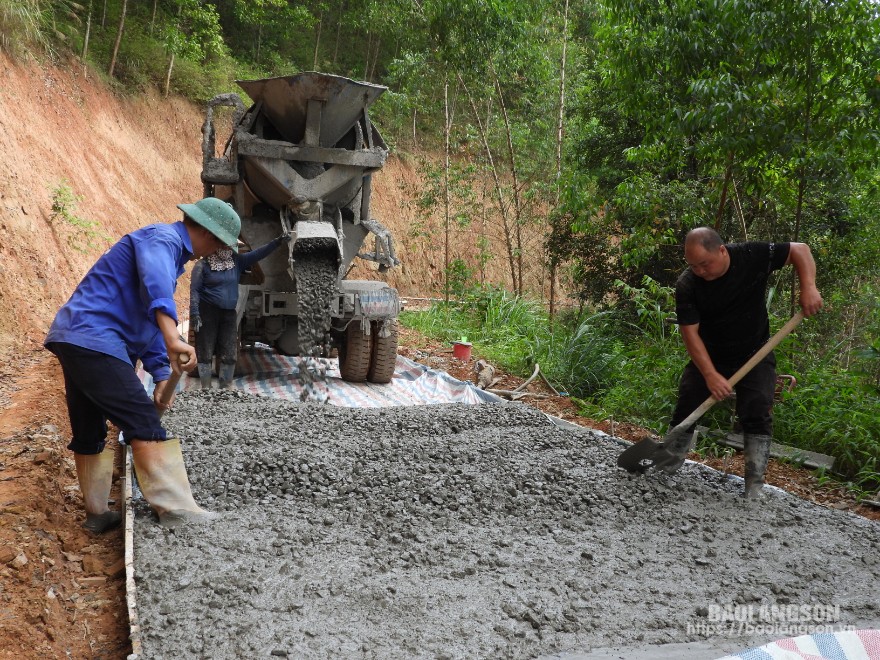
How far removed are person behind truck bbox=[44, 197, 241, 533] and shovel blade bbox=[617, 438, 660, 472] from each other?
2.24 metres

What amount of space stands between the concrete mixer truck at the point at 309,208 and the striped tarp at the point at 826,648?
429 cm

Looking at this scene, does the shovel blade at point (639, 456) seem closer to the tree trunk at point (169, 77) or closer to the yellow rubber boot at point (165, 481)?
the yellow rubber boot at point (165, 481)

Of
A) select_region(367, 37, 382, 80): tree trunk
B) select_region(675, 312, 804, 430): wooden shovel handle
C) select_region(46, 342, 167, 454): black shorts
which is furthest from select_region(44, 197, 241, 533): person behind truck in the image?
select_region(367, 37, 382, 80): tree trunk

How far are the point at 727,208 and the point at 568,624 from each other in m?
6.80

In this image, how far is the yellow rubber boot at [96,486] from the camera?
2.92m

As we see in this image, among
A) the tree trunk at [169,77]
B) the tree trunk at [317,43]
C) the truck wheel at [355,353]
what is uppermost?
the tree trunk at [317,43]

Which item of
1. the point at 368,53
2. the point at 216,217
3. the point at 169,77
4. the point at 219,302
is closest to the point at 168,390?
the point at 216,217

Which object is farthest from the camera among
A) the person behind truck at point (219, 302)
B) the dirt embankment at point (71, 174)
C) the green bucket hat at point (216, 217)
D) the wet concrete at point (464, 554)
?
the dirt embankment at point (71, 174)

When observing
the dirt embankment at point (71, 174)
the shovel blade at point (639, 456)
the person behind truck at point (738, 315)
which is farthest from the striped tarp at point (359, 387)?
the person behind truck at point (738, 315)

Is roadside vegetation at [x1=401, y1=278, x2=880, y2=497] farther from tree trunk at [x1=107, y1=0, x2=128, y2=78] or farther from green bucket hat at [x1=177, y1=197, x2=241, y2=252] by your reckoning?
tree trunk at [x1=107, y1=0, x2=128, y2=78]

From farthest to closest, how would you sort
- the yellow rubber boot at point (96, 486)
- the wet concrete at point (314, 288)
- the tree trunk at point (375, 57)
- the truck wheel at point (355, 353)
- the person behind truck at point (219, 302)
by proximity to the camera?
the tree trunk at point (375, 57)
the truck wheel at point (355, 353)
the wet concrete at point (314, 288)
the person behind truck at point (219, 302)
the yellow rubber boot at point (96, 486)

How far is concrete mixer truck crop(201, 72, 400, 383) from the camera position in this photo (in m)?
5.50

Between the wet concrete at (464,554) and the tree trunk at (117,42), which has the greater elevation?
the tree trunk at (117,42)

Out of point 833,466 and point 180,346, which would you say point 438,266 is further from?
point 180,346
